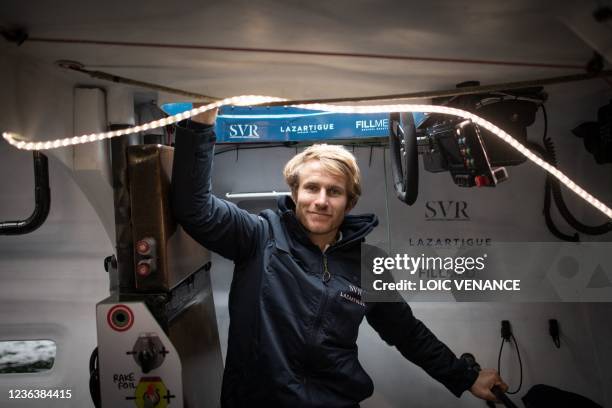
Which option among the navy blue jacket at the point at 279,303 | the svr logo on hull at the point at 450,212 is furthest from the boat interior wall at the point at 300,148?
the navy blue jacket at the point at 279,303

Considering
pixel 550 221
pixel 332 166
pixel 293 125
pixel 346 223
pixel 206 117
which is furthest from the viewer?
pixel 550 221

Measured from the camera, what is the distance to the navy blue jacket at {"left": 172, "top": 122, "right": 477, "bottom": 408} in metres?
1.51

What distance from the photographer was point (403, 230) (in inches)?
121

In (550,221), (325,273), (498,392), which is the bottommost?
(498,392)

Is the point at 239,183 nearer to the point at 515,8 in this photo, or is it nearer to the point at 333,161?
the point at 333,161

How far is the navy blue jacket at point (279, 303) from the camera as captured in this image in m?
1.51

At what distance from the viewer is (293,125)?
252cm

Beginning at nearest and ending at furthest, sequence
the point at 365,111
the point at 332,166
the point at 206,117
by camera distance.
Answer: the point at 365,111, the point at 206,117, the point at 332,166

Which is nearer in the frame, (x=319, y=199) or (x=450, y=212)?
(x=319, y=199)

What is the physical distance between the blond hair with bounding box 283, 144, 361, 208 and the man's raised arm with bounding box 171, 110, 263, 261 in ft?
1.16

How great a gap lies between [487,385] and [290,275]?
130 centimetres

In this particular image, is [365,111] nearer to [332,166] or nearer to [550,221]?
[332,166]

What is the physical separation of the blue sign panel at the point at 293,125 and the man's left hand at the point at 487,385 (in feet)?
5.13

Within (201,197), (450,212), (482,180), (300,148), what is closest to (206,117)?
(201,197)
